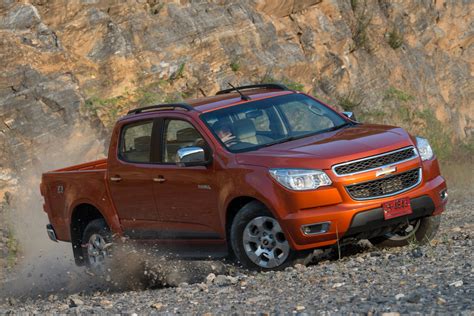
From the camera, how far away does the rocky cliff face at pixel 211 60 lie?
698 inches

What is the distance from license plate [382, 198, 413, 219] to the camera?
8.52m

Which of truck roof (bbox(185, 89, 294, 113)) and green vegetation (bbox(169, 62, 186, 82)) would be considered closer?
truck roof (bbox(185, 89, 294, 113))

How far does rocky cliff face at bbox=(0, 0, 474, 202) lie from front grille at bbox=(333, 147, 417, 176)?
30.4 ft

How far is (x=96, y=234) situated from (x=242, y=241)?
2.56 m

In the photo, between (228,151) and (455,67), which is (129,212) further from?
(455,67)

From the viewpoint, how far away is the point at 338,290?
715cm

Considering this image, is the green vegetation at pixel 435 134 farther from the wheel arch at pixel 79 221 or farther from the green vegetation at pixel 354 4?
the wheel arch at pixel 79 221

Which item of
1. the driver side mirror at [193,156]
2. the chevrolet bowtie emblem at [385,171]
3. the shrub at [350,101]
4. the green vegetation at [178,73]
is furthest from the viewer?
the shrub at [350,101]

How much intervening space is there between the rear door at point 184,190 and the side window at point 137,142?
0.25 metres

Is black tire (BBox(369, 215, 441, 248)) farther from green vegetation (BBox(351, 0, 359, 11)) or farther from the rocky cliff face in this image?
green vegetation (BBox(351, 0, 359, 11))

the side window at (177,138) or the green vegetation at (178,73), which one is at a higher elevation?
the green vegetation at (178,73)

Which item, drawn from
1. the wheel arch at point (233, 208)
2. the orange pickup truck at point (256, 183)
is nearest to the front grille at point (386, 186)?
the orange pickup truck at point (256, 183)

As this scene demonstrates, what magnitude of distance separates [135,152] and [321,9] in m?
16.4

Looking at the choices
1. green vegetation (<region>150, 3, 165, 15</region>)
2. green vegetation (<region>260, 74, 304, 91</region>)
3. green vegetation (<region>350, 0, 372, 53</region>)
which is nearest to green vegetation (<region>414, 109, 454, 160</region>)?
green vegetation (<region>350, 0, 372, 53</region>)
